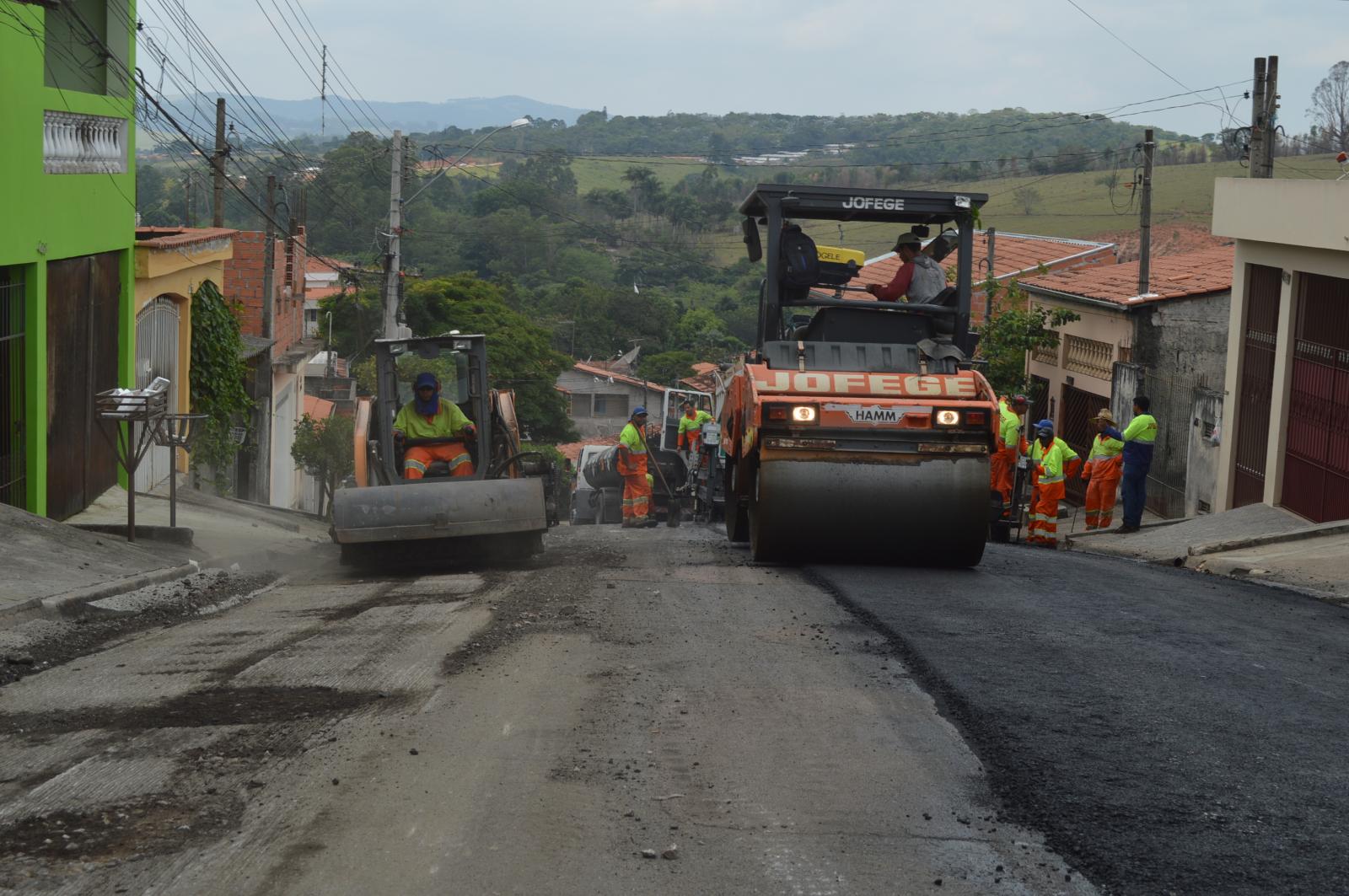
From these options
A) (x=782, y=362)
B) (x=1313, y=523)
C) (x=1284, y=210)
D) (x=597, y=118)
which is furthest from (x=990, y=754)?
(x=597, y=118)

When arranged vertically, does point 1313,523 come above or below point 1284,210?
below

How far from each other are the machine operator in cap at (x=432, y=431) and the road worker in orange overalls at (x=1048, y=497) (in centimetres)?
642

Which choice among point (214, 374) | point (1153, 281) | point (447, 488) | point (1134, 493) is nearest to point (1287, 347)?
point (1134, 493)

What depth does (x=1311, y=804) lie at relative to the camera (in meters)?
4.85

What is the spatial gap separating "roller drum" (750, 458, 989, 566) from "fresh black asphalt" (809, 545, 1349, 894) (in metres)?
0.25

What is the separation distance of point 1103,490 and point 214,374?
11.5 metres

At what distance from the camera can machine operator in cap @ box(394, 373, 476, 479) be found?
11.9 m

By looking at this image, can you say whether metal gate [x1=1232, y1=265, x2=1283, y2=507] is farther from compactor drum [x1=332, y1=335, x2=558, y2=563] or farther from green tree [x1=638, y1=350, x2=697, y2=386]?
green tree [x1=638, y1=350, x2=697, y2=386]

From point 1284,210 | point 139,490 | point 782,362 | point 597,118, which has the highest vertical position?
point 597,118

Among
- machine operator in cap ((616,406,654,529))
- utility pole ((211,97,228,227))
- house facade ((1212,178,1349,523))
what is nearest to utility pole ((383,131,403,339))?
utility pole ((211,97,228,227))

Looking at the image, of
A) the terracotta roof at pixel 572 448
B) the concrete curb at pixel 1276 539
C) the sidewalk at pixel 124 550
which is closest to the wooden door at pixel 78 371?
the sidewalk at pixel 124 550

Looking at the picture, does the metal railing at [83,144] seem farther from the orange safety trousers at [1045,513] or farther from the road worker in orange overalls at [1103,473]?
the road worker in orange overalls at [1103,473]

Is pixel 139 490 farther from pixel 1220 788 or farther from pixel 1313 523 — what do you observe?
pixel 1220 788

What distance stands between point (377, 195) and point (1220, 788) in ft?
205
